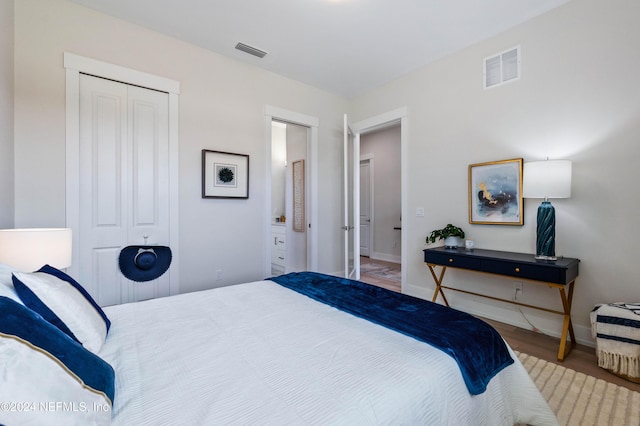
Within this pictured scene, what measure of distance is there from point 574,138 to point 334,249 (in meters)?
2.98

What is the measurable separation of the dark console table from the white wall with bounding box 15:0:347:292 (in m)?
1.92

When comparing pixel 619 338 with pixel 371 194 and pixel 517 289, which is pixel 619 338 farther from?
pixel 371 194

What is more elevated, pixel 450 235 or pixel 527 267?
pixel 450 235

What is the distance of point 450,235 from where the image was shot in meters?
3.06

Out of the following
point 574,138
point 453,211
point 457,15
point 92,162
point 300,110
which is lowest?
point 453,211

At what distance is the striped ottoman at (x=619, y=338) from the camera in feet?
6.07

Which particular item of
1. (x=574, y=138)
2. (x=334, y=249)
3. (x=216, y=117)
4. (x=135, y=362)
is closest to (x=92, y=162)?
(x=216, y=117)

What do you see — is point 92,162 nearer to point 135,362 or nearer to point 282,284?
point 282,284

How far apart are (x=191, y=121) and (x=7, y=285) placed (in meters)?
2.40

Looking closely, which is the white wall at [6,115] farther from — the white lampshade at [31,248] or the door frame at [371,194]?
the door frame at [371,194]

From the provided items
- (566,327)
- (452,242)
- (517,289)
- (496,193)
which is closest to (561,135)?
(496,193)

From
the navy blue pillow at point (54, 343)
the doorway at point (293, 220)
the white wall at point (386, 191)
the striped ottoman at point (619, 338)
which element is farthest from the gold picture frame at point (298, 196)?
the navy blue pillow at point (54, 343)

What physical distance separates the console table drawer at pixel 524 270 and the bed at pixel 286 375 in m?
1.15

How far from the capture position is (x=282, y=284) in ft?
6.76
